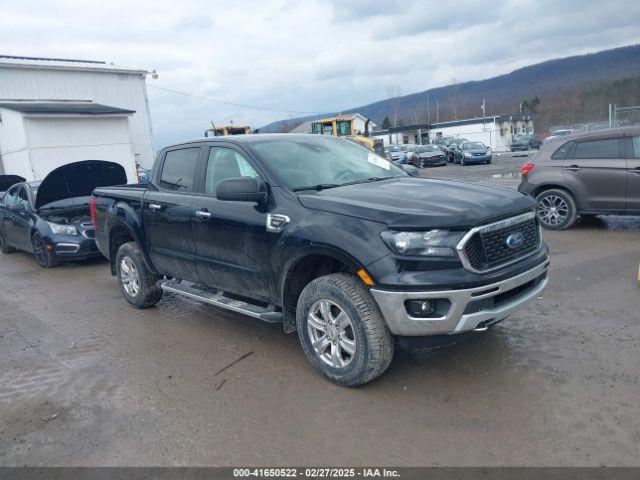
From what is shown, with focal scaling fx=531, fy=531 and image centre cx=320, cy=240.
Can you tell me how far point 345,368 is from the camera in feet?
12.8

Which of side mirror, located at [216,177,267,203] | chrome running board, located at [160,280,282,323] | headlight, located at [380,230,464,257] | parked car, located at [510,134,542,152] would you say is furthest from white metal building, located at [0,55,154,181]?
parked car, located at [510,134,542,152]

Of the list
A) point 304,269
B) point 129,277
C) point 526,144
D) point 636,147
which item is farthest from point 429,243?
point 526,144

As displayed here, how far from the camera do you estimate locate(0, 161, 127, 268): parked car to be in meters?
9.02

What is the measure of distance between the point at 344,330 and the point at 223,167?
2066mm

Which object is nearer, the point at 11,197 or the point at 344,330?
the point at 344,330

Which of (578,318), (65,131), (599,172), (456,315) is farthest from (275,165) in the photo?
(65,131)

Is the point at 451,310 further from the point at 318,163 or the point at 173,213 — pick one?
the point at 173,213

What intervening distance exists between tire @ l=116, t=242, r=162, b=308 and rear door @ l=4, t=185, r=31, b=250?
14.0 feet

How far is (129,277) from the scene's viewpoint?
6461 mm

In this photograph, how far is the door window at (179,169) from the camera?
536 cm

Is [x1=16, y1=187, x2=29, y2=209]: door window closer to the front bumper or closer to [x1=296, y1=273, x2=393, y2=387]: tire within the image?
[x1=296, y1=273, x2=393, y2=387]: tire

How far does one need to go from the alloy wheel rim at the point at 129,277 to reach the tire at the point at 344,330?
2943mm

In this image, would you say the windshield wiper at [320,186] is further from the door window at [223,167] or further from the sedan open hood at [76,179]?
the sedan open hood at [76,179]

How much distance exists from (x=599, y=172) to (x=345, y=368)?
263 inches
